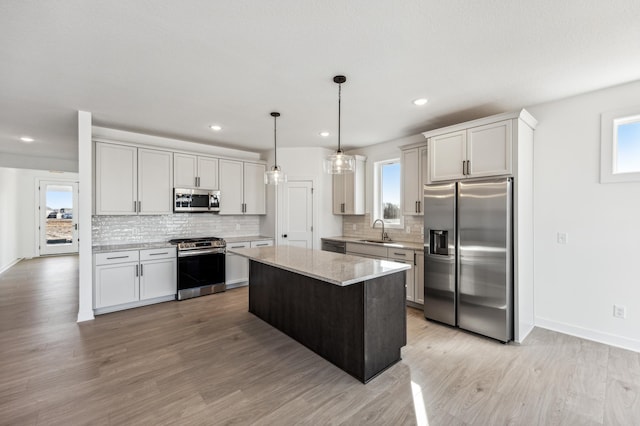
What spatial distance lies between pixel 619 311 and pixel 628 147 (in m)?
1.65

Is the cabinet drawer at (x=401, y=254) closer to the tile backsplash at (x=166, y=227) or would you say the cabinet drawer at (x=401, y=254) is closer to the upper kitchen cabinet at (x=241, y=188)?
the upper kitchen cabinet at (x=241, y=188)

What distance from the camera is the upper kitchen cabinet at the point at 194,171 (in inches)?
194

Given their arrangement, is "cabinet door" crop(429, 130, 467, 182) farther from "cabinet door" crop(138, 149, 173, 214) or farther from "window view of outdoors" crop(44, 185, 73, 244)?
"window view of outdoors" crop(44, 185, 73, 244)

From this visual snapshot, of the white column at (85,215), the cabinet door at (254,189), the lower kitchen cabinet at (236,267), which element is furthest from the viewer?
the cabinet door at (254,189)

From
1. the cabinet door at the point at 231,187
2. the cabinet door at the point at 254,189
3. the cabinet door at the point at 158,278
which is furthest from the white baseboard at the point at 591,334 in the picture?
the cabinet door at the point at 158,278

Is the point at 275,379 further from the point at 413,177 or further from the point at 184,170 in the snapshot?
the point at 184,170

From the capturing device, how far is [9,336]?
3.30 m

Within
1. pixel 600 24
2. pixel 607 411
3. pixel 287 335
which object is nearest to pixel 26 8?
pixel 287 335

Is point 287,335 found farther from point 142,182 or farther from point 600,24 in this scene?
point 600,24

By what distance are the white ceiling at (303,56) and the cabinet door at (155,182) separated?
0.81 meters

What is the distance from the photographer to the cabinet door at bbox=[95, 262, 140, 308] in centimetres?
399

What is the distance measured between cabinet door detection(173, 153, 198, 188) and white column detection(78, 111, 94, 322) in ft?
4.15

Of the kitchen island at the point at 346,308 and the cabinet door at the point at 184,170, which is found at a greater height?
the cabinet door at the point at 184,170

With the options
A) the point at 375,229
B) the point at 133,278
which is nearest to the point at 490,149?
the point at 375,229
